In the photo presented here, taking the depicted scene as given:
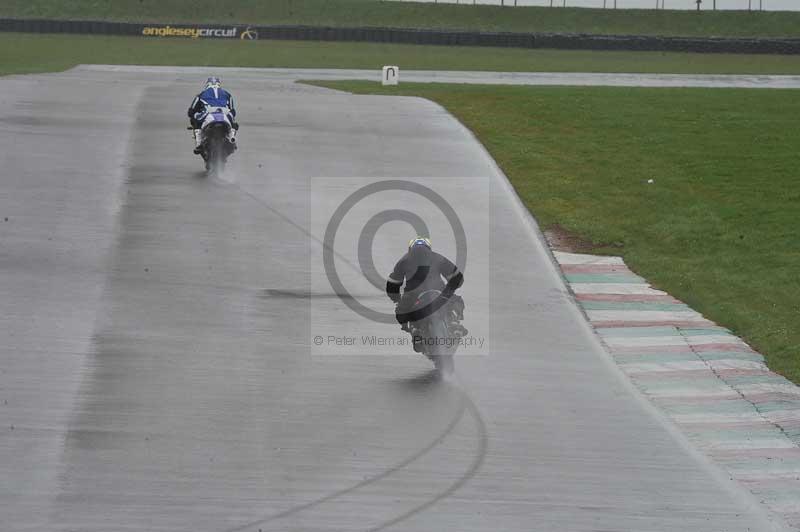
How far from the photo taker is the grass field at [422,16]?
245 feet

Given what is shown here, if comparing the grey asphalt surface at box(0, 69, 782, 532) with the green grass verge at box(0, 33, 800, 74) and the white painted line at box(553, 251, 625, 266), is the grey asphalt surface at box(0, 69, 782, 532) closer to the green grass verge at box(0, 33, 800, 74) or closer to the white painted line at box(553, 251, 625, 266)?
the white painted line at box(553, 251, 625, 266)

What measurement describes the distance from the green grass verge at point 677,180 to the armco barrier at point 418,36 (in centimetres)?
2298

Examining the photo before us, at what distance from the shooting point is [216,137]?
74.9ft

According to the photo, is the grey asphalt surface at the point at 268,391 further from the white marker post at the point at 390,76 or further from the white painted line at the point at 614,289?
the white marker post at the point at 390,76

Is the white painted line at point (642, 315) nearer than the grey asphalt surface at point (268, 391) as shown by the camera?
No

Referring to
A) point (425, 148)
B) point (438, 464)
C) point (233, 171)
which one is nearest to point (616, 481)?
point (438, 464)

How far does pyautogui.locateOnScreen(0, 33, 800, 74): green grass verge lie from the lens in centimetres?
4919

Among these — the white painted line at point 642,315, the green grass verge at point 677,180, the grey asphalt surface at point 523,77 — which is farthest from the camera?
the grey asphalt surface at point 523,77

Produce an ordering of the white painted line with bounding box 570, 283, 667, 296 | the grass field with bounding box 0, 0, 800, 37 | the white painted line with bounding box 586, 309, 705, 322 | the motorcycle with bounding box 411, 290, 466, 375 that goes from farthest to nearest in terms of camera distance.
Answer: the grass field with bounding box 0, 0, 800, 37 → the white painted line with bounding box 570, 283, 667, 296 → the white painted line with bounding box 586, 309, 705, 322 → the motorcycle with bounding box 411, 290, 466, 375

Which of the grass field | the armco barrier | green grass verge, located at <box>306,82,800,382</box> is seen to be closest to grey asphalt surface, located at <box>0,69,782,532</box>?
green grass verge, located at <box>306,82,800,382</box>

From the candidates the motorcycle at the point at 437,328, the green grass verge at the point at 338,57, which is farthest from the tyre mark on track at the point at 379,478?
the green grass verge at the point at 338,57

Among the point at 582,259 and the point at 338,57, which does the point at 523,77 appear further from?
the point at 582,259

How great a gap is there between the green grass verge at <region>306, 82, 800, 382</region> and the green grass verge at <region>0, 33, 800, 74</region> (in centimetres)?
1367

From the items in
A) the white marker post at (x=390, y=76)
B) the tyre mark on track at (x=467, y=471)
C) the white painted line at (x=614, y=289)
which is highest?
the white marker post at (x=390, y=76)
